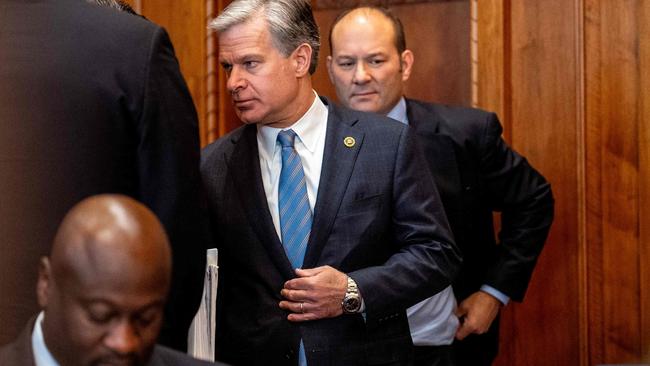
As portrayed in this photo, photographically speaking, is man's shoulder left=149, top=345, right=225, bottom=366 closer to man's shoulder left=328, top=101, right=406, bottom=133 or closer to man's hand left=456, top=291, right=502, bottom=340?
man's shoulder left=328, top=101, right=406, bottom=133

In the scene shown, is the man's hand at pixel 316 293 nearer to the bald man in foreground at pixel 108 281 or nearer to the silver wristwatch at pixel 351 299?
the silver wristwatch at pixel 351 299

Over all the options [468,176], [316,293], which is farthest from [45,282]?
[468,176]

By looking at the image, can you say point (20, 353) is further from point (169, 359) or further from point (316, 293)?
point (316, 293)

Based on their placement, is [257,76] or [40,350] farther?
[257,76]

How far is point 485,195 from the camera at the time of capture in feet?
13.2

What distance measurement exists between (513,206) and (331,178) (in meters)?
1.36

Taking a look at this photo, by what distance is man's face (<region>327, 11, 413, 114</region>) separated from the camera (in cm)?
390

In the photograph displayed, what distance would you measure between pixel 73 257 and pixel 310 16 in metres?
1.97

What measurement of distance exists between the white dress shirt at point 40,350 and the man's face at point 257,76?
155cm

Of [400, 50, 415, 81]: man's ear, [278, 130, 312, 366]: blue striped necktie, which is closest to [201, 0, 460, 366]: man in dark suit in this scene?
[278, 130, 312, 366]: blue striped necktie

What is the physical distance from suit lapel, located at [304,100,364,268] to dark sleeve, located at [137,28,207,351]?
0.76 meters

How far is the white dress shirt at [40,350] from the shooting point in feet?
4.44

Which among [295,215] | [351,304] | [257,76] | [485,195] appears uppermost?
[257,76]

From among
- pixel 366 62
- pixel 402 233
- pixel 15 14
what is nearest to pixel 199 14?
pixel 366 62
